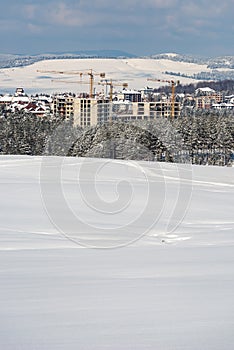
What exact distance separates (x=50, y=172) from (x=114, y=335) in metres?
5.91

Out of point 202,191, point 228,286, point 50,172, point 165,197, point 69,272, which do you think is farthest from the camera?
point 50,172

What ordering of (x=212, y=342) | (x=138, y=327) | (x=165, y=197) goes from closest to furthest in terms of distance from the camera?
(x=212, y=342), (x=138, y=327), (x=165, y=197)

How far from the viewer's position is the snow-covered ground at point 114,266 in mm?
1988

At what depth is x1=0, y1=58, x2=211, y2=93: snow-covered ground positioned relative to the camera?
111 metres

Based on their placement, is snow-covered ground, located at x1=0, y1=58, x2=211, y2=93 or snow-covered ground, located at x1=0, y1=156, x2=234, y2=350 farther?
snow-covered ground, located at x1=0, y1=58, x2=211, y2=93

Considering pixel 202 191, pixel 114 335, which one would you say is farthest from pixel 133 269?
pixel 202 191

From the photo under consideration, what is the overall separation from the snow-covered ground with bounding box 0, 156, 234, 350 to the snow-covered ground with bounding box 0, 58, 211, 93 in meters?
94.0

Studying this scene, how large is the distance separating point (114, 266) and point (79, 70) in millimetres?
103916

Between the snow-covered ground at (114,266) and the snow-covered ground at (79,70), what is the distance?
308 feet

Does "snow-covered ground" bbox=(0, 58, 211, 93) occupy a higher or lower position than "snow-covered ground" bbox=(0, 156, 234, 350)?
higher

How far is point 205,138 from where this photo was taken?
3234 centimetres

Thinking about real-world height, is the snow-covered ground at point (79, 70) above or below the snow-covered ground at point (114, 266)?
above

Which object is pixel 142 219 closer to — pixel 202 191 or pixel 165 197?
pixel 165 197

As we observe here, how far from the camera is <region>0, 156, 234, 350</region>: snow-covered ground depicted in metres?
1.99
